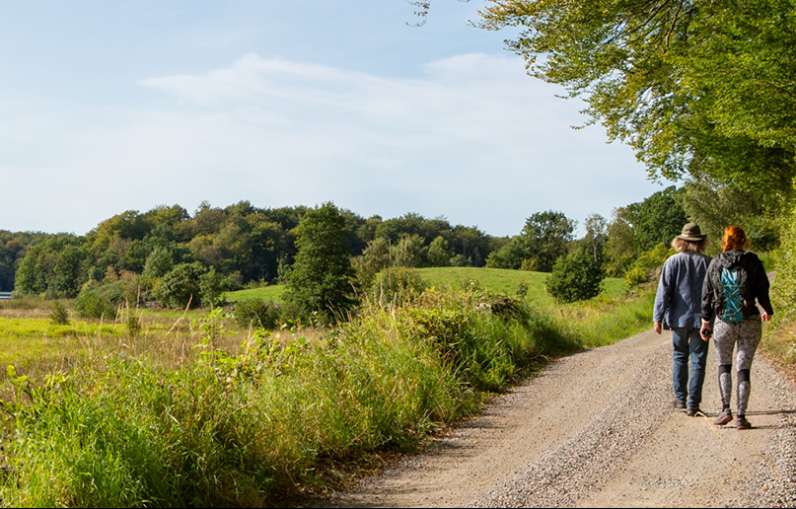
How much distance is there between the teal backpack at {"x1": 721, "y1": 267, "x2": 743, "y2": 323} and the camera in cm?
517

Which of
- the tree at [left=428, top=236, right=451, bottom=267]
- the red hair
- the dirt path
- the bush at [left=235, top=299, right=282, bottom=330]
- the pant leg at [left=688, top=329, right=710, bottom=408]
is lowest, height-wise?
the bush at [left=235, top=299, right=282, bottom=330]

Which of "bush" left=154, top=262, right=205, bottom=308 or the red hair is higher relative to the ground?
the red hair

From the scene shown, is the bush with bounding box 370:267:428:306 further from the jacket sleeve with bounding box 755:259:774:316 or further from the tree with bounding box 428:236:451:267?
the tree with bounding box 428:236:451:267

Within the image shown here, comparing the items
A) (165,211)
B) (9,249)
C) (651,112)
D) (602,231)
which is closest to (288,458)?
(651,112)

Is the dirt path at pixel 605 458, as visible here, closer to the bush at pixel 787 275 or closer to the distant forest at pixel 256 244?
the bush at pixel 787 275

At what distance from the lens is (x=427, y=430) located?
5.62 metres

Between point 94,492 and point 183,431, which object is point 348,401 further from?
point 94,492

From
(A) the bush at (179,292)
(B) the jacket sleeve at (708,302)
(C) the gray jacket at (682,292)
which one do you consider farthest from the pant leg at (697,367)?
(A) the bush at (179,292)

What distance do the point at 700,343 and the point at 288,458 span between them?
4.21 meters

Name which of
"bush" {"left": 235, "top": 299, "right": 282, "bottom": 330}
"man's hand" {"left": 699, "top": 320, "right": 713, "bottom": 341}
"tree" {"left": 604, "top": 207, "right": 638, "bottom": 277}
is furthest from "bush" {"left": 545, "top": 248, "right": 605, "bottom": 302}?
"tree" {"left": 604, "top": 207, "right": 638, "bottom": 277}

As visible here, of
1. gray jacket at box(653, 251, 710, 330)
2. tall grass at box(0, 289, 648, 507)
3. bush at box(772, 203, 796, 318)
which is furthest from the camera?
bush at box(772, 203, 796, 318)

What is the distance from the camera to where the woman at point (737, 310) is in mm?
5148

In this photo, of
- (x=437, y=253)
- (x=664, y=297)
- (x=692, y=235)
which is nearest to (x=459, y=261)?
(x=437, y=253)

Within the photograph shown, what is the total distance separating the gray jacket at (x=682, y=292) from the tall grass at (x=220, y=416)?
2.42 metres
